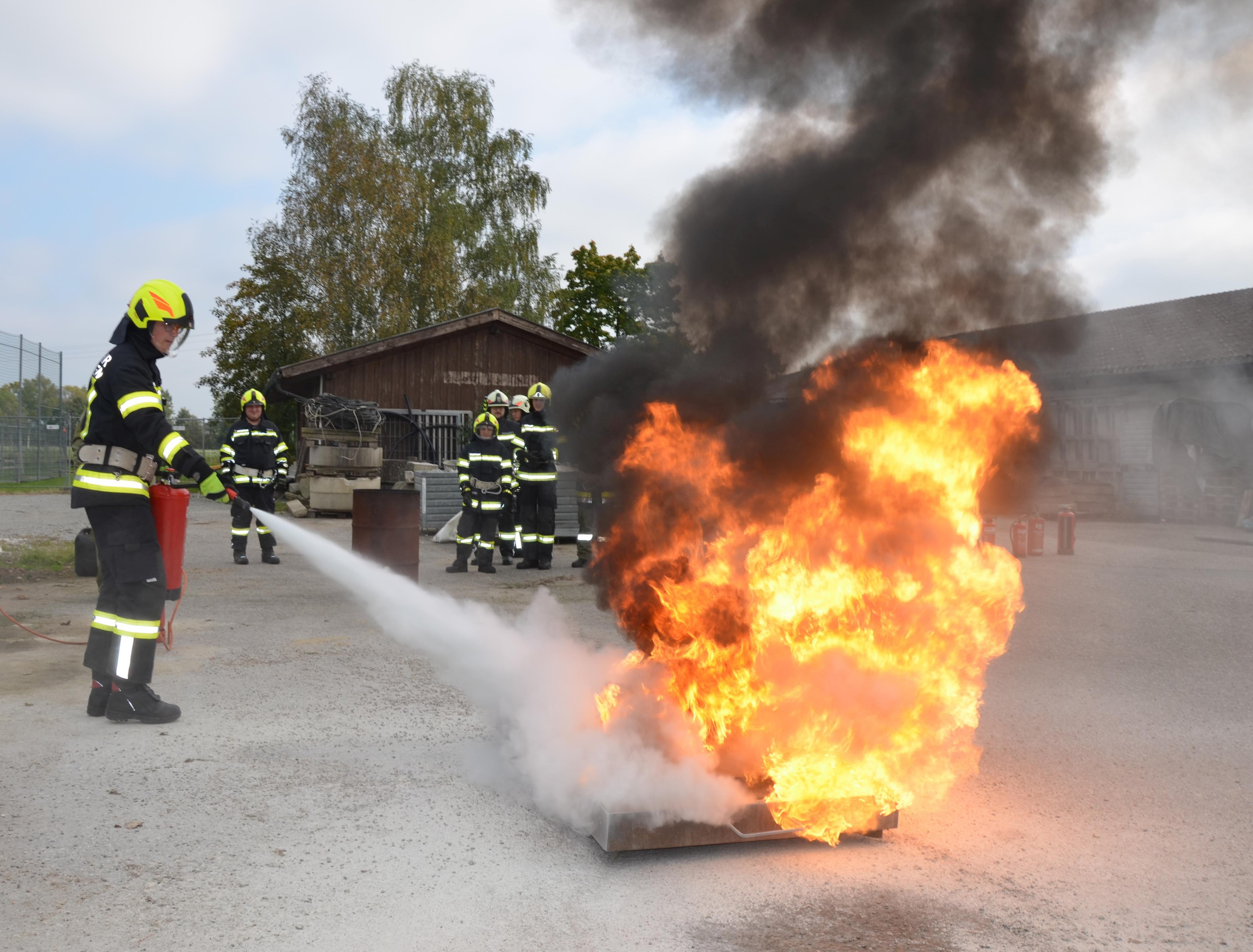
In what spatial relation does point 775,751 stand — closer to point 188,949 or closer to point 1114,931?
point 1114,931

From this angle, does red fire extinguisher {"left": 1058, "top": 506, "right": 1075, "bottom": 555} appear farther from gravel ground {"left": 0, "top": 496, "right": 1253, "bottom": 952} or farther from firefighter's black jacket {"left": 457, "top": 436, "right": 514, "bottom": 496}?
firefighter's black jacket {"left": 457, "top": 436, "right": 514, "bottom": 496}

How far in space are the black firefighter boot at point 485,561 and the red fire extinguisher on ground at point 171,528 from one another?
5.67m

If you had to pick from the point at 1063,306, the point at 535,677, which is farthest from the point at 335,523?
the point at 1063,306

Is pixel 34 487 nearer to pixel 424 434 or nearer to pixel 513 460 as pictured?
Result: pixel 424 434

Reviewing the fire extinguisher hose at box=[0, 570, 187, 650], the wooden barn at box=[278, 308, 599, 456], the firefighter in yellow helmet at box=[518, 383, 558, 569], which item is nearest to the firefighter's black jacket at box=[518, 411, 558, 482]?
the firefighter in yellow helmet at box=[518, 383, 558, 569]

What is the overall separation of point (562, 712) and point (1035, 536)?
10.9 m

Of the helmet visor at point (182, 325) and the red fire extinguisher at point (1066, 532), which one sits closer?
the helmet visor at point (182, 325)

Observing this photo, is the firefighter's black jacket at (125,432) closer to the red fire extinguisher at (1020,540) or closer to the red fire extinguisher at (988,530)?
the red fire extinguisher at (988,530)

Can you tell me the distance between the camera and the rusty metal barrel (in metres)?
9.66

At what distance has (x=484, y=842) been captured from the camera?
3.54 metres

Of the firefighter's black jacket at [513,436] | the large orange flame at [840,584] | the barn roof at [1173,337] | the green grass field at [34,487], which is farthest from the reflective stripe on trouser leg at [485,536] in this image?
the green grass field at [34,487]

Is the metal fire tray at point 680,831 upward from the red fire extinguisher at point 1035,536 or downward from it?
downward

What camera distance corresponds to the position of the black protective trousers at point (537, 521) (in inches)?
457

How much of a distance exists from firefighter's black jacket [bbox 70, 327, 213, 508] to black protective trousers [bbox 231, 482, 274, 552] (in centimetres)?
641
